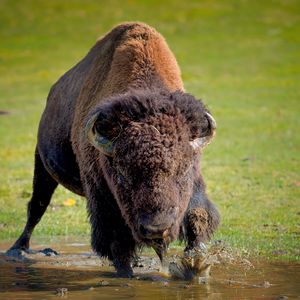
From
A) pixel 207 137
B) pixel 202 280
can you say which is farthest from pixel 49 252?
pixel 207 137

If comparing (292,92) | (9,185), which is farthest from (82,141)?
(292,92)

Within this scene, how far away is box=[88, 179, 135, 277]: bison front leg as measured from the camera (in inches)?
326

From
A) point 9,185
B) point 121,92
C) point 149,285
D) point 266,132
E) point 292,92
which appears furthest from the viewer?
point 292,92

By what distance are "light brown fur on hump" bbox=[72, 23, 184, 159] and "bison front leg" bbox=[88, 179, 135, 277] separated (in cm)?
79

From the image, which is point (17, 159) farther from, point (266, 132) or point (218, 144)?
point (266, 132)

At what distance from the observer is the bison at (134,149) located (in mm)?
Result: 7285

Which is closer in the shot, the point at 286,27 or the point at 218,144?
the point at 218,144

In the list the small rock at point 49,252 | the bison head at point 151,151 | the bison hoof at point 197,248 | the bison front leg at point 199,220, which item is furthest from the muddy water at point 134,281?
the bison head at point 151,151

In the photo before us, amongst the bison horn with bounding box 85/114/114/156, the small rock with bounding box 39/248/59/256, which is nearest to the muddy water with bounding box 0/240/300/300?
the small rock with bounding box 39/248/59/256

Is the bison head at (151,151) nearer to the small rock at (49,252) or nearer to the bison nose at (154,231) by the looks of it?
the bison nose at (154,231)

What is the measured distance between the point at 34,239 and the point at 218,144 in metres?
8.33

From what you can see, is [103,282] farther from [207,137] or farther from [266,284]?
[207,137]

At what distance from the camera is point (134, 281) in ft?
26.8

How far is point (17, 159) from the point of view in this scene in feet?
58.4
